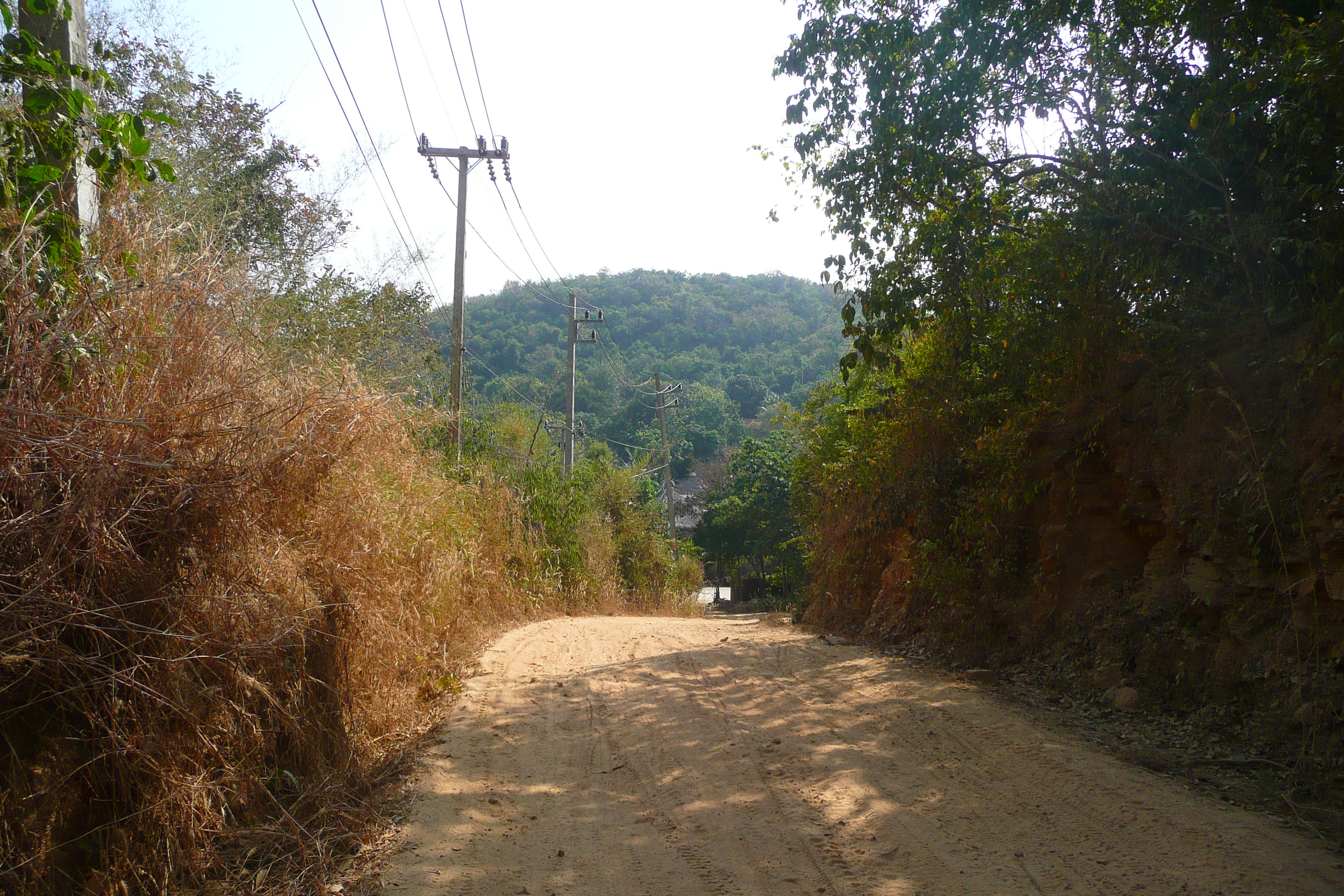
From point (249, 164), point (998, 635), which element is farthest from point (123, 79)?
point (998, 635)

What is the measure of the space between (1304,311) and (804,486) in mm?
10700

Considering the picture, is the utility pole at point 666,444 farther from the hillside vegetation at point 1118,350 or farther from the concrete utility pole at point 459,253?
the hillside vegetation at point 1118,350

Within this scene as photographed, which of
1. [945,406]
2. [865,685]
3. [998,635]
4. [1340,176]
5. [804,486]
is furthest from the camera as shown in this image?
[804,486]

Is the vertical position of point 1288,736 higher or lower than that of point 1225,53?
lower

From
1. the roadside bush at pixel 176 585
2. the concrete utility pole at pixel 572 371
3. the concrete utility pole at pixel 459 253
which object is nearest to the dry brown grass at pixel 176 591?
the roadside bush at pixel 176 585

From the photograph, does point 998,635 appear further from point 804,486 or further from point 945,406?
point 804,486

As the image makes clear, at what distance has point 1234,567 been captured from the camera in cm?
580

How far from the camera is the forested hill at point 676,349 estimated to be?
39625mm

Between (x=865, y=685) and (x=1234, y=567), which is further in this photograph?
(x=865, y=685)

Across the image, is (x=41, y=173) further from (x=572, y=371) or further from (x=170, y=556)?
(x=572, y=371)

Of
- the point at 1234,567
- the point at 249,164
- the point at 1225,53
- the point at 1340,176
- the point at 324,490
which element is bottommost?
the point at 1234,567

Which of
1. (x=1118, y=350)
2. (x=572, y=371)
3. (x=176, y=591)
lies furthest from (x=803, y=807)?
(x=572, y=371)

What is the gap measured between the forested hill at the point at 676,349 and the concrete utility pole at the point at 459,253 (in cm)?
1933

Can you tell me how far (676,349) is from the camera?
4928cm
